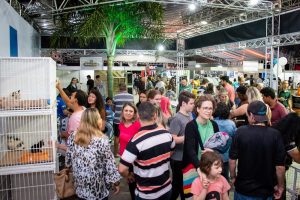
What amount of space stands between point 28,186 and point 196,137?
6.16ft

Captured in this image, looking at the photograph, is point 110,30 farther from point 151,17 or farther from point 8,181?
point 8,181

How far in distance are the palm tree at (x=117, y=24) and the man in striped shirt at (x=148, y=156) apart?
781cm

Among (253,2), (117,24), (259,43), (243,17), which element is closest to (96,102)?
(253,2)

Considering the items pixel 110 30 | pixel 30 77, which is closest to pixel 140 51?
pixel 110 30

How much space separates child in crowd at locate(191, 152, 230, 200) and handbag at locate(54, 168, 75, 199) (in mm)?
1321

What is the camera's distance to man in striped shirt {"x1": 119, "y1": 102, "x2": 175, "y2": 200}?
8.32 ft

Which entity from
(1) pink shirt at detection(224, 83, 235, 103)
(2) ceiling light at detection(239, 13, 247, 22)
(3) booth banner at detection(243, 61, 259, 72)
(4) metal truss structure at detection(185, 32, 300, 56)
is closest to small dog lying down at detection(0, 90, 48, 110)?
(1) pink shirt at detection(224, 83, 235, 103)

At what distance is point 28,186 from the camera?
3.21m

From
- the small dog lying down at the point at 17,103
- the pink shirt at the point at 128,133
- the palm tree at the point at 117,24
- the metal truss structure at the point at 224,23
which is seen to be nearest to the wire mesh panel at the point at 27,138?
the small dog lying down at the point at 17,103

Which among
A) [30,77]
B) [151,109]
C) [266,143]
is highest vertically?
[30,77]

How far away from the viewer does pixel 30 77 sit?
3.19 meters

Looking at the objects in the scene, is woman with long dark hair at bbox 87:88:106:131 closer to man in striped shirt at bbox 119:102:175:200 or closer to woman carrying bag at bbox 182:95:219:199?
woman carrying bag at bbox 182:95:219:199

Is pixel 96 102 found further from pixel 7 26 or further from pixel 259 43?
pixel 259 43

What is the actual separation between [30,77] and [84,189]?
52.1 inches
